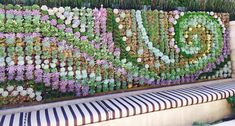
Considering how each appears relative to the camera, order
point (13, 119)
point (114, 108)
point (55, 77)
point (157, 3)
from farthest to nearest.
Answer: point (157, 3) < point (55, 77) < point (114, 108) < point (13, 119)

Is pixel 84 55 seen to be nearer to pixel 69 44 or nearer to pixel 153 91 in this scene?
pixel 69 44

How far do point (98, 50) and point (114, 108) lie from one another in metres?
1.32

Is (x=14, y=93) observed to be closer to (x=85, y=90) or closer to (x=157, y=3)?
(x=85, y=90)

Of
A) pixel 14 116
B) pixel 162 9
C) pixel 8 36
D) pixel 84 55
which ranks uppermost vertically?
pixel 162 9

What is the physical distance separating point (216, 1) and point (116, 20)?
3.50 meters

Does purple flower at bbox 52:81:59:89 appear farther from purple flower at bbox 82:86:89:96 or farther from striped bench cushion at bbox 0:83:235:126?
purple flower at bbox 82:86:89:96

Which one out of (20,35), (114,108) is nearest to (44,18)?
(20,35)

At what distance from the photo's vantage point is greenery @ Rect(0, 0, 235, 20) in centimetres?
603

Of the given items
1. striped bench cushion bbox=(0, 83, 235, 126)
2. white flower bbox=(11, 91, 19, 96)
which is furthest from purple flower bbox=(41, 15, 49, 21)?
striped bench cushion bbox=(0, 83, 235, 126)

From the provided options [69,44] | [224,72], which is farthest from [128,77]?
[224,72]

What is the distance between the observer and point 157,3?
7426mm

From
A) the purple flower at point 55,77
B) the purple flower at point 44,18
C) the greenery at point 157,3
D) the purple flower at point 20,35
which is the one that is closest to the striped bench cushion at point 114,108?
the purple flower at point 55,77

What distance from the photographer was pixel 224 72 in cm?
777

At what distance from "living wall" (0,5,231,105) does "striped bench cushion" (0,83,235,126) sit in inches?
15.2
